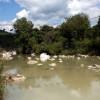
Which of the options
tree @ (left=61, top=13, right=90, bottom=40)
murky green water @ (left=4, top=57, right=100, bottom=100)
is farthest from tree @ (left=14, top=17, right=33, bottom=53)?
murky green water @ (left=4, top=57, right=100, bottom=100)

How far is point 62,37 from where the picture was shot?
5594 cm

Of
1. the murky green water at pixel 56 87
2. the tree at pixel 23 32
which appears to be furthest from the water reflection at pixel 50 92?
the tree at pixel 23 32

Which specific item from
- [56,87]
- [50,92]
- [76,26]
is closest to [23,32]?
[76,26]

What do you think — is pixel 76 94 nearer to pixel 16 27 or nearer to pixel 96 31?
pixel 96 31

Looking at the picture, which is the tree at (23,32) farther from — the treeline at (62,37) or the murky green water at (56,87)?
the murky green water at (56,87)

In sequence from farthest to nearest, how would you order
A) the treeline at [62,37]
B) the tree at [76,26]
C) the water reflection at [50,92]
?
the tree at [76,26]
the treeline at [62,37]
the water reflection at [50,92]

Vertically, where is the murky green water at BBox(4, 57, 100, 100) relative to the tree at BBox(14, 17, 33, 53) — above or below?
below

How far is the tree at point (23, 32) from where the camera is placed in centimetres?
5662

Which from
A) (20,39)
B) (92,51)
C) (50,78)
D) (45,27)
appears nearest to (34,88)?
(50,78)

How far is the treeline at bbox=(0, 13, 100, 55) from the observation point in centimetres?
5206

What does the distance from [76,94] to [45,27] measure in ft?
145

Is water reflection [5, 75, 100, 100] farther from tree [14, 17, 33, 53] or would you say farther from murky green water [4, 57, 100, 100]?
tree [14, 17, 33, 53]

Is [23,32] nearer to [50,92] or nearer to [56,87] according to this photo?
[56,87]

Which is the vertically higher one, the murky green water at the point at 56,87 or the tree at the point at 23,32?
the tree at the point at 23,32
